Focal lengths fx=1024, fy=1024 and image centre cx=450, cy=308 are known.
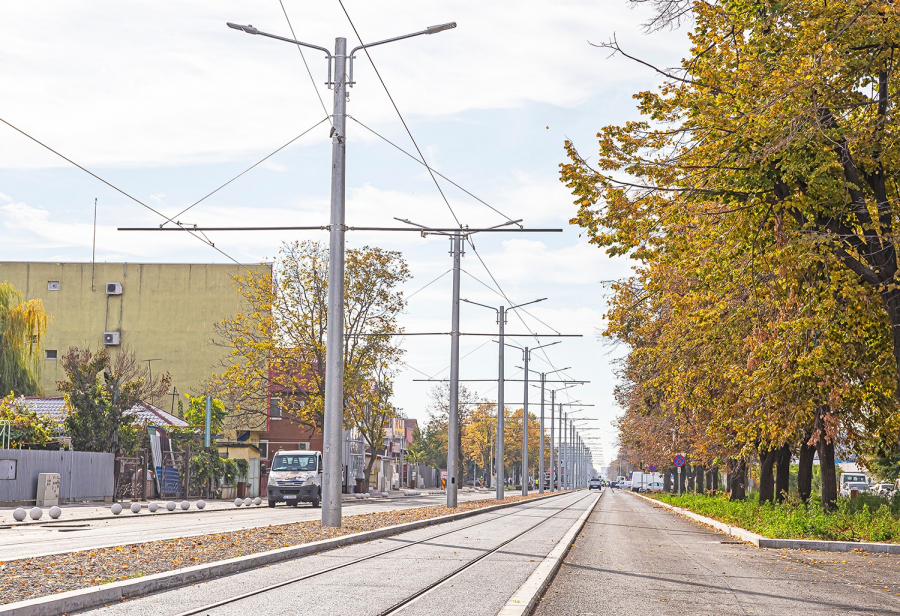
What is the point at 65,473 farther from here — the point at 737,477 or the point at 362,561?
the point at 362,561

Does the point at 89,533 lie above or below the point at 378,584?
below

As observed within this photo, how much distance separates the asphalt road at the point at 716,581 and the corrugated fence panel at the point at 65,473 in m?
22.2

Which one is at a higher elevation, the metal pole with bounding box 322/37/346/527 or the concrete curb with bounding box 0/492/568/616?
the metal pole with bounding box 322/37/346/527

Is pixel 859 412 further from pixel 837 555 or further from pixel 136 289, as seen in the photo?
pixel 136 289

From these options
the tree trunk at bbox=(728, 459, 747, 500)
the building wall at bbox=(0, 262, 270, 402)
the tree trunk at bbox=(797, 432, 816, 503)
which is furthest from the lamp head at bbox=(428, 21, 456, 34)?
the building wall at bbox=(0, 262, 270, 402)

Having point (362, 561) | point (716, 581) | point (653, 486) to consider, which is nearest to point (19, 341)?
point (362, 561)

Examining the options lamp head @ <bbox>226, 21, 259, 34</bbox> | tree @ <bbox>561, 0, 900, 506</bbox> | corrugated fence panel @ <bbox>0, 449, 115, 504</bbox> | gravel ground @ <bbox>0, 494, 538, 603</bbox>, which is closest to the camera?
gravel ground @ <bbox>0, 494, 538, 603</bbox>

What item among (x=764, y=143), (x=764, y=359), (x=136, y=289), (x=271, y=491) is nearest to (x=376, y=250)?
(x=271, y=491)

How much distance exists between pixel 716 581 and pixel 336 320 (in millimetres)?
10576

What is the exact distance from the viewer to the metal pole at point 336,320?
21312 millimetres

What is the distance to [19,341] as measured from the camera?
155 ft

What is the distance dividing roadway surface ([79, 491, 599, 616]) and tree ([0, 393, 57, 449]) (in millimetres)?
23584

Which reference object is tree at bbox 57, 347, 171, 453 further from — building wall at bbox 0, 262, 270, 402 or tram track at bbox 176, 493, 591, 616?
building wall at bbox 0, 262, 270, 402

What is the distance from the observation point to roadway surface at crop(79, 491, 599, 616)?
9.65 metres
